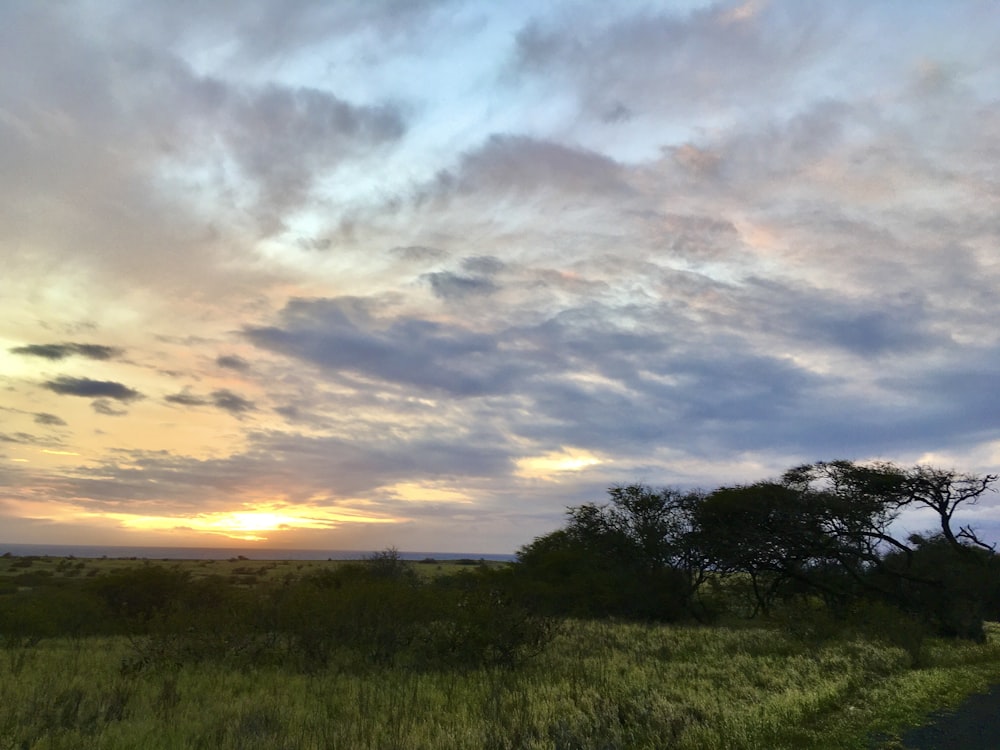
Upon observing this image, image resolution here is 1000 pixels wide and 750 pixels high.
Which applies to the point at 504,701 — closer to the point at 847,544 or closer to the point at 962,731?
the point at 962,731

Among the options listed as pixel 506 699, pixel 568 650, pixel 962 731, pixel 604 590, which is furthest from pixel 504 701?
pixel 604 590

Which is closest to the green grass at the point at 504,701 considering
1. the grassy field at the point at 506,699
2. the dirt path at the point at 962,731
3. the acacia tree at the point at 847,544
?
the grassy field at the point at 506,699

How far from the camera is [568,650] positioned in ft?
78.1

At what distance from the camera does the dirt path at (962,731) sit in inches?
437

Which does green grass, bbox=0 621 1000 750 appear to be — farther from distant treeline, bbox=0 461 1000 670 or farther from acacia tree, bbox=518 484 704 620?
acacia tree, bbox=518 484 704 620

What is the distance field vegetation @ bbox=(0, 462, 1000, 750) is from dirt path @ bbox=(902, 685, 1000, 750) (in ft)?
1.40

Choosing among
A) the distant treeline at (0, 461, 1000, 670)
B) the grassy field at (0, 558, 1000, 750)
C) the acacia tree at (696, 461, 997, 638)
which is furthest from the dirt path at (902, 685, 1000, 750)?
the acacia tree at (696, 461, 997, 638)

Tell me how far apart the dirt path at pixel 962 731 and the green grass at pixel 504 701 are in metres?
Answer: 0.41

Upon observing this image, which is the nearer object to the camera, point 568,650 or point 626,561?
point 568,650

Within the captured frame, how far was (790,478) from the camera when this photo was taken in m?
41.8

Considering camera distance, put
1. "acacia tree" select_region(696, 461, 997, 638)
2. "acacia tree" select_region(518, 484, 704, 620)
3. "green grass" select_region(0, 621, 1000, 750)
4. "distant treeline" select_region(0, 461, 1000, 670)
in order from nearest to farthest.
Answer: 1. "green grass" select_region(0, 621, 1000, 750)
2. "distant treeline" select_region(0, 461, 1000, 670)
3. "acacia tree" select_region(696, 461, 997, 638)
4. "acacia tree" select_region(518, 484, 704, 620)

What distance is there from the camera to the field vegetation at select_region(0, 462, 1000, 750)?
11859mm

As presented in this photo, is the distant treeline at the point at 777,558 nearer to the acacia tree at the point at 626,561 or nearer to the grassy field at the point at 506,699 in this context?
the acacia tree at the point at 626,561

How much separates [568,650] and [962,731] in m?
13.8
